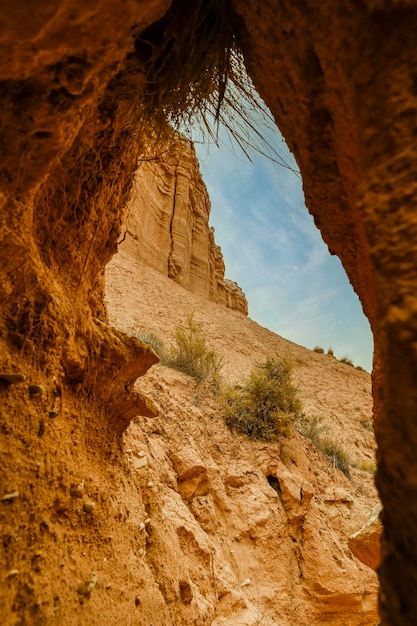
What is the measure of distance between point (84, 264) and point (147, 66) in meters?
1.13

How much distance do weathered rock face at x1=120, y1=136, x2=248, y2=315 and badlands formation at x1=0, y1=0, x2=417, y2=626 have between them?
1556 cm

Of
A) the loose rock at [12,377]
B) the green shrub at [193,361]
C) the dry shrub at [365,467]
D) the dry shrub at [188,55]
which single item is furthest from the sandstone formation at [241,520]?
the dry shrub at [188,55]

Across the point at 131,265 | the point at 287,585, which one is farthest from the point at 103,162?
the point at 131,265

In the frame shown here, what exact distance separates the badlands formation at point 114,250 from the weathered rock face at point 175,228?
612 inches

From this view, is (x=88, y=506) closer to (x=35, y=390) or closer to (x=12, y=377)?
(x=35, y=390)

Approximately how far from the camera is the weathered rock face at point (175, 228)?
19484 mm

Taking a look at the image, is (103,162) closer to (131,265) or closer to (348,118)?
(348,118)

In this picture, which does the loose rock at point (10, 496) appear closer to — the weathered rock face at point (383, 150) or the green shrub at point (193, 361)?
the weathered rock face at point (383, 150)

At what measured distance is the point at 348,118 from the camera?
129cm

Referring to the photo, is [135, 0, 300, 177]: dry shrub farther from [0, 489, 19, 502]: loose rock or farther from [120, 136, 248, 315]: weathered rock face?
[120, 136, 248, 315]: weathered rock face

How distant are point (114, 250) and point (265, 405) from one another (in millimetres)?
4923

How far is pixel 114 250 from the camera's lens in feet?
8.81

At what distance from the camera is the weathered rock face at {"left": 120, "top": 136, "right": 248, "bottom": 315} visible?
19484 millimetres

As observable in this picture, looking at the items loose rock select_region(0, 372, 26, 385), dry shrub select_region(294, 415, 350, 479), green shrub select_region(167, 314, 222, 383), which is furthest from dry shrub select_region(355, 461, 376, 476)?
loose rock select_region(0, 372, 26, 385)
